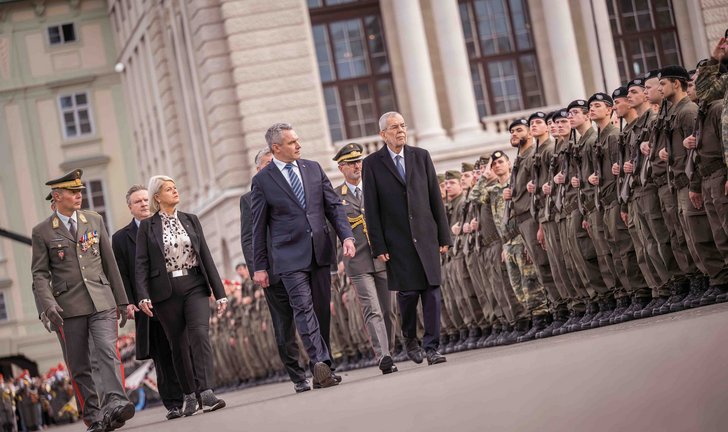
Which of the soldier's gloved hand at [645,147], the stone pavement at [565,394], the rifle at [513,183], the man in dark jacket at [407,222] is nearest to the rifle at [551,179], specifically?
the rifle at [513,183]

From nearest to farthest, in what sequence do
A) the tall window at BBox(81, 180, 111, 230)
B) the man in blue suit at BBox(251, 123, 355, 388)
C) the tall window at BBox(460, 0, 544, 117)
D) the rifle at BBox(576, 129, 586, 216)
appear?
the man in blue suit at BBox(251, 123, 355, 388), the rifle at BBox(576, 129, 586, 216), the tall window at BBox(460, 0, 544, 117), the tall window at BBox(81, 180, 111, 230)

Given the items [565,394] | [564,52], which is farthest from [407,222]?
[564,52]

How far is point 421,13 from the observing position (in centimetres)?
4034

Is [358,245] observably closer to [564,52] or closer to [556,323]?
[556,323]

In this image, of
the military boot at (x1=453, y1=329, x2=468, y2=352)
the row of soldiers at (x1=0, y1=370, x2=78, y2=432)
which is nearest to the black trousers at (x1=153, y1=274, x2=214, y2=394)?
the military boot at (x1=453, y1=329, x2=468, y2=352)

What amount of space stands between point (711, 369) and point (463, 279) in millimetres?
11327

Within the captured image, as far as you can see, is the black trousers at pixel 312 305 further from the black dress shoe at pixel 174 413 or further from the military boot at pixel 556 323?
the military boot at pixel 556 323

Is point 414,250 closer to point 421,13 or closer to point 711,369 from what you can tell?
point 711,369

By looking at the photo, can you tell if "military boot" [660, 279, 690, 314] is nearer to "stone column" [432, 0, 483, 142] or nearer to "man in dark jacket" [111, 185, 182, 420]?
"man in dark jacket" [111, 185, 182, 420]

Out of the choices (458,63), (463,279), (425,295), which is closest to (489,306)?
(463,279)

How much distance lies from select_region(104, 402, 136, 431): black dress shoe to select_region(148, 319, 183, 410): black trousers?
1.54m

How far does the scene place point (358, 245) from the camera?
51.7 ft

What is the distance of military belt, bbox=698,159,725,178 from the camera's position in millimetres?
12711

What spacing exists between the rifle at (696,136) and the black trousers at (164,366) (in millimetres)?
5106
